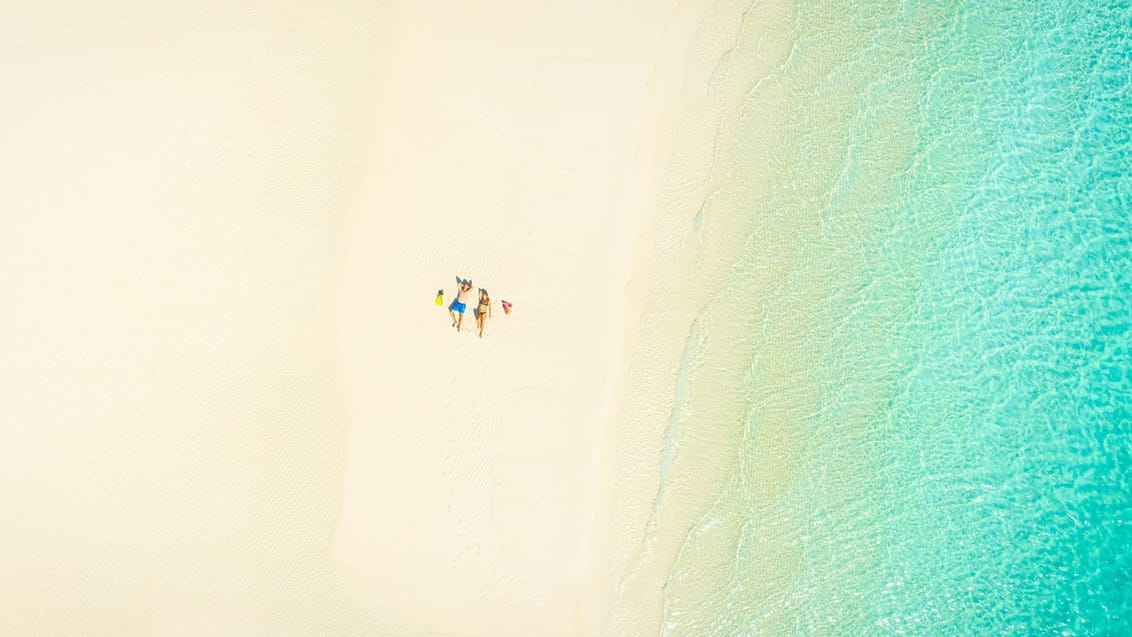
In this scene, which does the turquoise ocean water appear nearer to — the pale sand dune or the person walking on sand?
the pale sand dune

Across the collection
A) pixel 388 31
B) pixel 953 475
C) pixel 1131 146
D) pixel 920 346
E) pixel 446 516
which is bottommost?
pixel 446 516

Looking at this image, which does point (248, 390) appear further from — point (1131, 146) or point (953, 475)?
point (1131, 146)

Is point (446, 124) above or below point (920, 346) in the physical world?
above

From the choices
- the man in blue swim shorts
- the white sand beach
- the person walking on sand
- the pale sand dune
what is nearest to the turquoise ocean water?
the pale sand dune

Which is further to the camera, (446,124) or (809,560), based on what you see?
(446,124)

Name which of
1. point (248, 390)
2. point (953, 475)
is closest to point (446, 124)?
point (248, 390)
